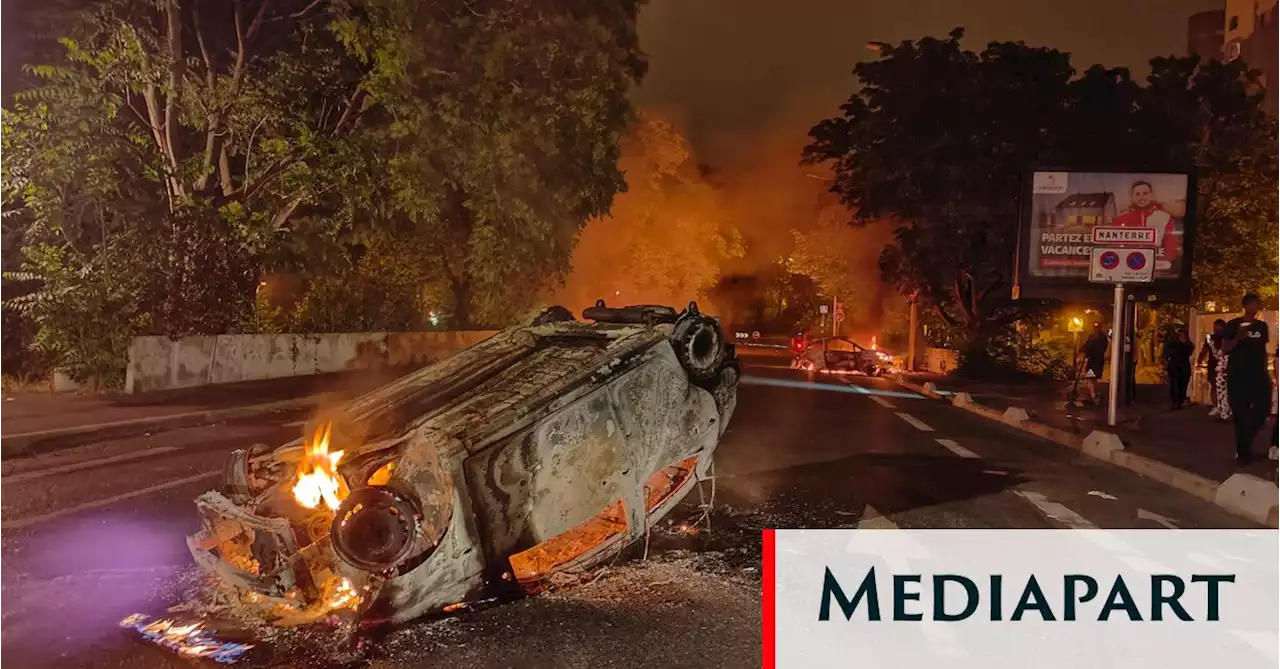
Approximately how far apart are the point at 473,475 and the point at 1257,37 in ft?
261

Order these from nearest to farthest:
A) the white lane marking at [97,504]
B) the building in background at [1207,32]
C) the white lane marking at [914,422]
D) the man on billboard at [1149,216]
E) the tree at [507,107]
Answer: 1. the white lane marking at [97,504]
2. the white lane marking at [914,422]
3. the man on billboard at [1149,216]
4. the tree at [507,107]
5. the building in background at [1207,32]

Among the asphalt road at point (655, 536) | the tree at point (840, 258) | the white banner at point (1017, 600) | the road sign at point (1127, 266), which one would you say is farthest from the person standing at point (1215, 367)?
the tree at point (840, 258)

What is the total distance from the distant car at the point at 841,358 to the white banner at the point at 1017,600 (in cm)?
2324

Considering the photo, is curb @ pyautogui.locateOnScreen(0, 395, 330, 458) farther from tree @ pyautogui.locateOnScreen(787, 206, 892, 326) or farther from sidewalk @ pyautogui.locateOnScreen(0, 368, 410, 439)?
tree @ pyautogui.locateOnScreen(787, 206, 892, 326)

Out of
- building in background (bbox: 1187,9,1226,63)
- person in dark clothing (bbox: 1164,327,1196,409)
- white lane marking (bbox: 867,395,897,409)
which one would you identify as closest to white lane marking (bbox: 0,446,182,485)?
white lane marking (bbox: 867,395,897,409)

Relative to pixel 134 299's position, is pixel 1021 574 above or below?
below

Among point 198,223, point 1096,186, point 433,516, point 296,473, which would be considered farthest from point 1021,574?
point 198,223

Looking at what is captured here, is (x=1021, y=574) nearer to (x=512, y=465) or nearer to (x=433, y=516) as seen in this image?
(x=512, y=465)

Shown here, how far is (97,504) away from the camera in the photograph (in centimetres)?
715

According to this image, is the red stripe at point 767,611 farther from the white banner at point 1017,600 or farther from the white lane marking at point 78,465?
the white lane marking at point 78,465

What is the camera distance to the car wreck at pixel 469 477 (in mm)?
4309

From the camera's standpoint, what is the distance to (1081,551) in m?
6.24

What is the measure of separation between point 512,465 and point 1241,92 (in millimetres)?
28463

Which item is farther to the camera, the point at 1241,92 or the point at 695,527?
the point at 1241,92
